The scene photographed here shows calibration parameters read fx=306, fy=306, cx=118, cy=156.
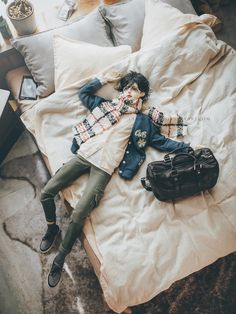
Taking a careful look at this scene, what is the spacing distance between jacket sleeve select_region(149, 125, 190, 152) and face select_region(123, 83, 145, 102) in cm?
21

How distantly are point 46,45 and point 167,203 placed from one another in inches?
52.2

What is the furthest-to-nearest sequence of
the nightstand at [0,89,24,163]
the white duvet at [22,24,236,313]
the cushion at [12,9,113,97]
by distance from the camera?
the nightstand at [0,89,24,163]
the cushion at [12,9,113,97]
the white duvet at [22,24,236,313]

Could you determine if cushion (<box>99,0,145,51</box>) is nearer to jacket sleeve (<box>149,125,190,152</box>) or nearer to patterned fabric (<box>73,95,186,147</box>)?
patterned fabric (<box>73,95,186,147</box>)

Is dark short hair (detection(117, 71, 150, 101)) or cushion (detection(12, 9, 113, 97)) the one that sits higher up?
cushion (detection(12, 9, 113, 97))

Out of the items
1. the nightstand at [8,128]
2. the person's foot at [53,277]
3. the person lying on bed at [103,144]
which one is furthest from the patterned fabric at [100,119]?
the person's foot at [53,277]

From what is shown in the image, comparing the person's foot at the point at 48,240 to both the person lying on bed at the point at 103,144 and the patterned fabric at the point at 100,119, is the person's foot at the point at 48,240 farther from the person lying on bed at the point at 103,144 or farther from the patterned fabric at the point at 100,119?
the patterned fabric at the point at 100,119

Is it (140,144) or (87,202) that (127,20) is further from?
(87,202)

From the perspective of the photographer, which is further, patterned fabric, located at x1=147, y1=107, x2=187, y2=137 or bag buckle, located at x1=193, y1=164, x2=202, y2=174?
patterned fabric, located at x1=147, y1=107, x2=187, y2=137

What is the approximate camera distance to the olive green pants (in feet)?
5.13

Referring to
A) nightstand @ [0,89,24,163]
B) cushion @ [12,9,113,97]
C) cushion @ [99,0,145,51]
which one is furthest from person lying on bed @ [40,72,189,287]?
nightstand @ [0,89,24,163]

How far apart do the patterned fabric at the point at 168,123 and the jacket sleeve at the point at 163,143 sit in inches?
1.8

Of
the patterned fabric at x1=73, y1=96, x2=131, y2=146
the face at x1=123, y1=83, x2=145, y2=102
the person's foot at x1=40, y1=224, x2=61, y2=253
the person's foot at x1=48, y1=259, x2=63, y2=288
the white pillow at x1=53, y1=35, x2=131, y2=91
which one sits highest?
the white pillow at x1=53, y1=35, x2=131, y2=91

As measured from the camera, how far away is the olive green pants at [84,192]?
1.56 m

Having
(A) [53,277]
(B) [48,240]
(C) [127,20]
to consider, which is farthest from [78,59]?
(A) [53,277]
